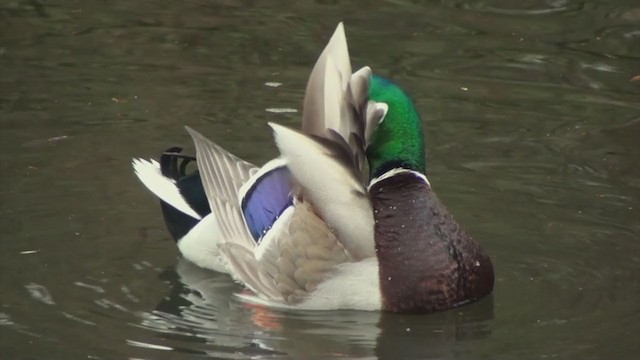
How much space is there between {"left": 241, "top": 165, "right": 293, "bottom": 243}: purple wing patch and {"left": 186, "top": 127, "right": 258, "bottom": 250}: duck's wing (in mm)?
42

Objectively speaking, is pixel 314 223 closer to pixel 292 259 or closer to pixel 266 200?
pixel 292 259

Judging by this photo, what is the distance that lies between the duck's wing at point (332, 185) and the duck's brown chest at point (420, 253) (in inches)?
3.6

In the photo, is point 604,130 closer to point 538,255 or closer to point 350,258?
point 538,255

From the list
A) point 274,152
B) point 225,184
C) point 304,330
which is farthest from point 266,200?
point 274,152

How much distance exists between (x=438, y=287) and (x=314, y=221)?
0.60 m

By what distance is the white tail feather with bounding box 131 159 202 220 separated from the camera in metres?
7.45

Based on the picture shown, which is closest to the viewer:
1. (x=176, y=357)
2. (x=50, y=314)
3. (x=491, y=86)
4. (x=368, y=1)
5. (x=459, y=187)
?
(x=176, y=357)

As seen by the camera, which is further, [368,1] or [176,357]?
[368,1]

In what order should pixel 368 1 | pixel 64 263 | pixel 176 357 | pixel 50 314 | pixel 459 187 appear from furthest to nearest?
pixel 368 1
pixel 459 187
pixel 64 263
pixel 50 314
pixel 176 357

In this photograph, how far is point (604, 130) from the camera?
9258 mm

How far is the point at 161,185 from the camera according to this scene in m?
7.54

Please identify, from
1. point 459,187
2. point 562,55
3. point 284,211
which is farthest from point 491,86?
point 284,211

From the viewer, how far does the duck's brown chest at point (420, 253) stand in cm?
672

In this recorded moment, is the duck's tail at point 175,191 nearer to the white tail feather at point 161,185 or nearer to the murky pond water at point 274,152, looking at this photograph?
the white tail feather at point 161,185
